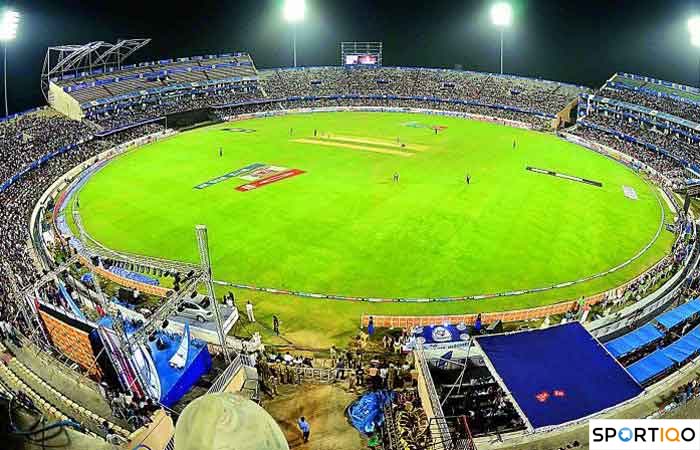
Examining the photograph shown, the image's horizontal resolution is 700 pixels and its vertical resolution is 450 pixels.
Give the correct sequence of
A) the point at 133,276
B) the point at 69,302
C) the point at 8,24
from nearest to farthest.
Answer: the point at 69,302, the point at 133,276, the point at 8,24

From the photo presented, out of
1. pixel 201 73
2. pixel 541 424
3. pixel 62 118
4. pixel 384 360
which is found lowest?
pixel 384 360

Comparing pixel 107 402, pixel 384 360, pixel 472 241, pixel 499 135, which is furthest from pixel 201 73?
pixel 107 402

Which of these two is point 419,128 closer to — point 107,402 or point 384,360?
point 384,360

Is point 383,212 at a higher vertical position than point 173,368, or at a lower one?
lower

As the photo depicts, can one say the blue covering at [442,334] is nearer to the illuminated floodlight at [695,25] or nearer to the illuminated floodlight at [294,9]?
the illuminated floodlight at [695,25]

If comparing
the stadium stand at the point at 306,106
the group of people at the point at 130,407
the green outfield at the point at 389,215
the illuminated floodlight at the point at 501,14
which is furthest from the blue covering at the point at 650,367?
the illuminated floodlight at the point at 501,14

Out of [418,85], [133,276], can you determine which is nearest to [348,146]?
[418,85]

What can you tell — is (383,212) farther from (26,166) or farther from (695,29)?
(695,29)
